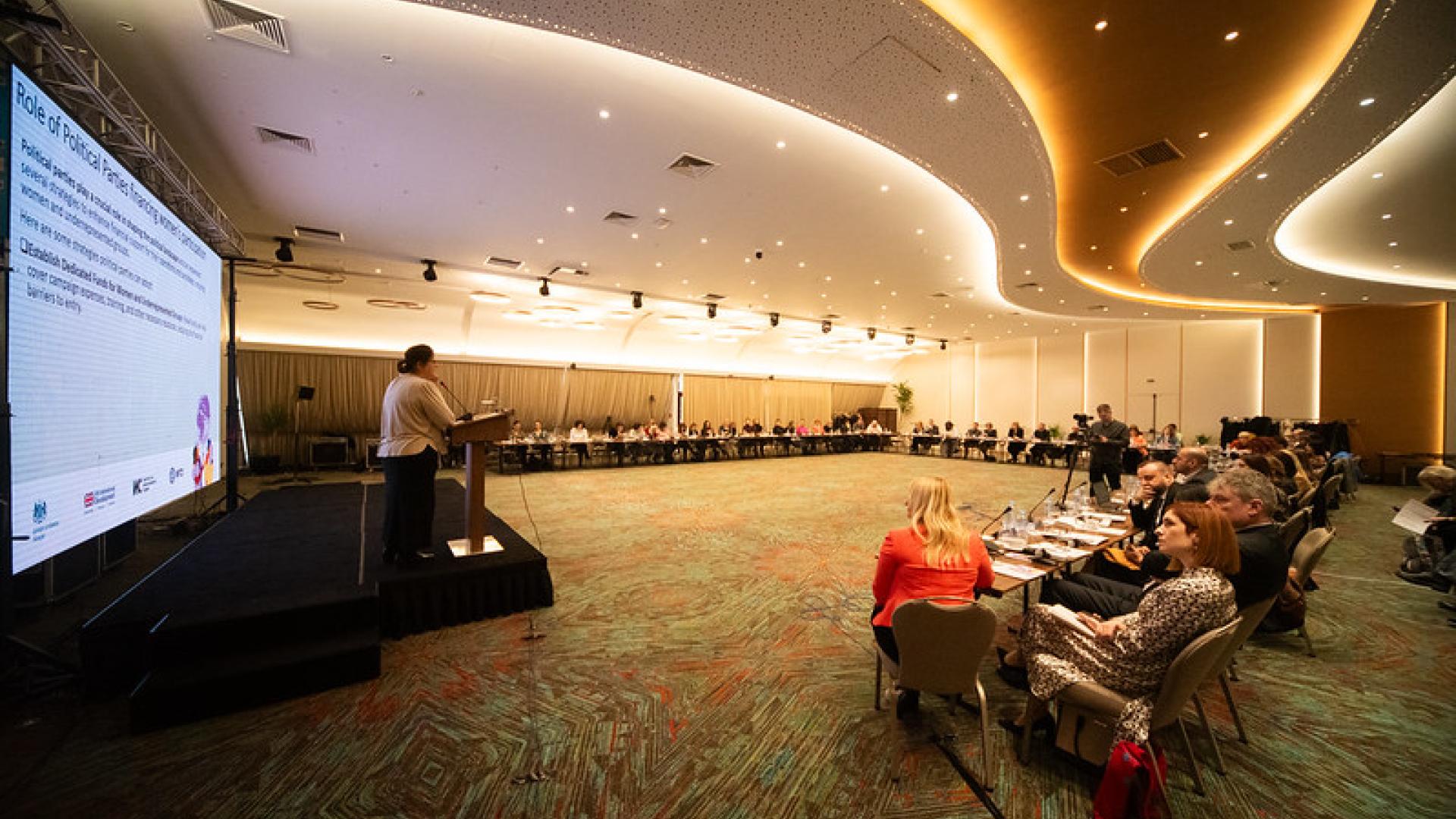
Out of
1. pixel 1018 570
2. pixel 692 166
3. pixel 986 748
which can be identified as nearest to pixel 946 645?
pixel 986 748

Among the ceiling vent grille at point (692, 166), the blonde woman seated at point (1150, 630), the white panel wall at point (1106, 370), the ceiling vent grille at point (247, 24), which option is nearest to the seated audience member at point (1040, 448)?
the white panel wall at point (1106, 370)

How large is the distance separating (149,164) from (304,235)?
424 centimetres

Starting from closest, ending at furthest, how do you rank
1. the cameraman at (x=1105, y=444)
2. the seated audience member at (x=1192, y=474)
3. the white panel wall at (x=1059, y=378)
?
1. the seated audience member at (x=1192, y=474)
2. the cameraman at (x=1105, y=444)
3. the white panel wall at (x=1059, y=378)

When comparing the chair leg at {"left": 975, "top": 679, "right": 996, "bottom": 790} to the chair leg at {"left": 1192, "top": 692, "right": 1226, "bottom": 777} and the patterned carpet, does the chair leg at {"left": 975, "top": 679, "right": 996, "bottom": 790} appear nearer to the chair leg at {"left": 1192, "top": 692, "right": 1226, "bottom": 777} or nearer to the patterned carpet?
the patterned carpet

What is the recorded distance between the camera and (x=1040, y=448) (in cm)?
1520

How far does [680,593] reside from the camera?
429 centimetres

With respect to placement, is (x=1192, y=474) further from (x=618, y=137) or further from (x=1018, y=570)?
(x=618, y=137)

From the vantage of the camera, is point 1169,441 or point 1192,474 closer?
point 1192,474

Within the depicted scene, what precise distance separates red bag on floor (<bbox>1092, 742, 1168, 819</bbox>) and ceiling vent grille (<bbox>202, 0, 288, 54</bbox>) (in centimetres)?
604

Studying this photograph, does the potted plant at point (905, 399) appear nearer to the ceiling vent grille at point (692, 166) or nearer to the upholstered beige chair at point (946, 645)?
the ceiling vent grille at point (692, 166)

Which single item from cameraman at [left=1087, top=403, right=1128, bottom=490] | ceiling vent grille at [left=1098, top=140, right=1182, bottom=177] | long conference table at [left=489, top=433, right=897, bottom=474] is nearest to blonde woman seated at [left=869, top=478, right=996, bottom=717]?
ceiling vent grille at [left=1098, top=140, right=1182, bottom=177]

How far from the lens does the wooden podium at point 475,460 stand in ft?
12.3

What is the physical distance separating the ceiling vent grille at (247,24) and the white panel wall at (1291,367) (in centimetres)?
1991

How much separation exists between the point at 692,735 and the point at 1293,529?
13.8 ft
